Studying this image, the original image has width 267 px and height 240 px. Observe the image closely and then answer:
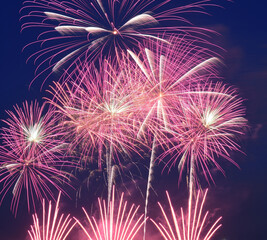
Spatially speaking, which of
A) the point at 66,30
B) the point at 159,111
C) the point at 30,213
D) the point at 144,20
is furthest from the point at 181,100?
the point at 30,213

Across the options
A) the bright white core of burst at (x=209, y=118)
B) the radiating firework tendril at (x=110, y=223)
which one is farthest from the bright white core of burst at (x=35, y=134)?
the bright white core of burst at (x=209, y=118)

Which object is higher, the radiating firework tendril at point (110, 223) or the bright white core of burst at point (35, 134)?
the bright white core of burst at point (35, 134)

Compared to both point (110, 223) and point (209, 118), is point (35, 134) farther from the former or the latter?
point (209, 118)

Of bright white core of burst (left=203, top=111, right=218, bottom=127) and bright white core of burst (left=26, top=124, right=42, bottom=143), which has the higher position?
bright white core of burst (left=26, top=124, right=42, bottom=143)

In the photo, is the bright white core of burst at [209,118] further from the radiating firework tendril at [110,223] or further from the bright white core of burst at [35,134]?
the bright white core of burst at [35,134]

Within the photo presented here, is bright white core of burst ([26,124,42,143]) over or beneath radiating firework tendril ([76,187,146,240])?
over

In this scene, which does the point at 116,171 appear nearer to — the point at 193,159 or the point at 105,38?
the point at 193,159

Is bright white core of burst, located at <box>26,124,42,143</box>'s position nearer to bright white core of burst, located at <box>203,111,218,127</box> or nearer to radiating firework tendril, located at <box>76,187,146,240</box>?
radiating firework tendril, located at <box>76,187,146,240</box>

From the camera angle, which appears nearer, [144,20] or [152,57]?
[144,20]

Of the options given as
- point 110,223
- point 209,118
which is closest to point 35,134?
point 110,223

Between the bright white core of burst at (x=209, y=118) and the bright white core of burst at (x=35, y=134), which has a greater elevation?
the bright white core of burst at (x=35, y=134)

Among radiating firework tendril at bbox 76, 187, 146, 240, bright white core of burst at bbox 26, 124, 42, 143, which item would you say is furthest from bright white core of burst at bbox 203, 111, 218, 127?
bright white core of burst at bbox 26, 124, 42, 143
